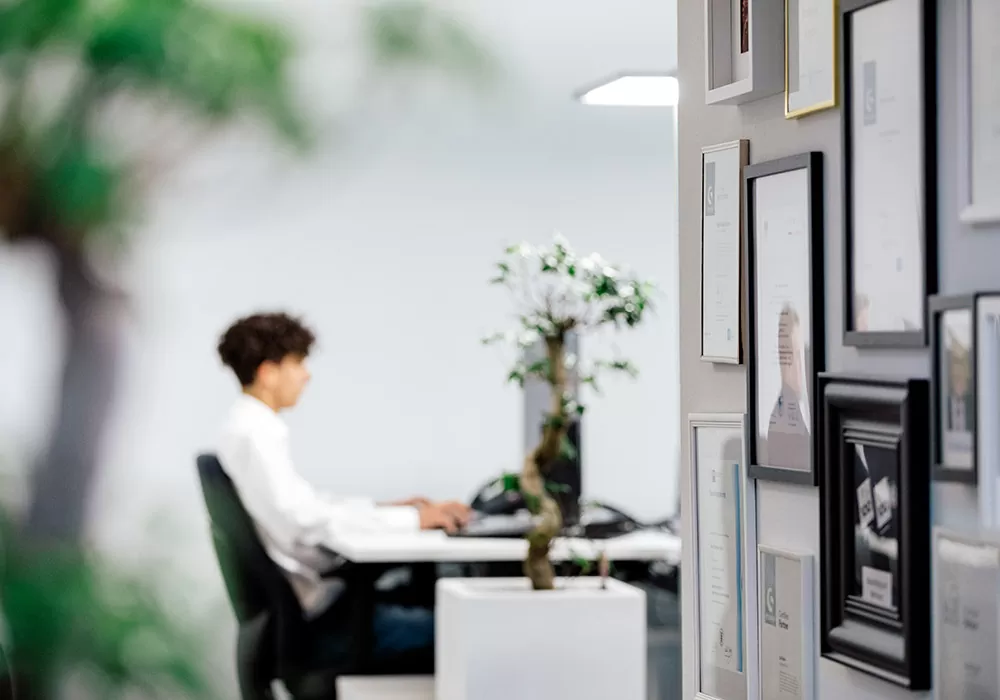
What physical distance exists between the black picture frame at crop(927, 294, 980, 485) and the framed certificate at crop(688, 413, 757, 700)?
1.63 feet

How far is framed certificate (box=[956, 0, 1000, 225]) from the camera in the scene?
1498 millimetres

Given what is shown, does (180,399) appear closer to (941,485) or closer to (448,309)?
(448,309)

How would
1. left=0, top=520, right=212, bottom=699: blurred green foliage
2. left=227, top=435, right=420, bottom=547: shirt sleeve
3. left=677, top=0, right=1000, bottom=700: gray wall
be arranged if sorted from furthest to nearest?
1. left=0, top=520, right=212, bottom=699: blurred green foliage
2. left=227, top=435, right=420, bottom=547: shirt sleeve
3. left=677, top=0, right=1000, bottom=700: gray wall

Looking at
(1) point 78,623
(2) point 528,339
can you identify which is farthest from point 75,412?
(2) point 528,339

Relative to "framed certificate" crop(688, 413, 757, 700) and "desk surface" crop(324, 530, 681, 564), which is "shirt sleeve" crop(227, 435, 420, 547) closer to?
"desk surface" crop(324, 530, 681, 564)

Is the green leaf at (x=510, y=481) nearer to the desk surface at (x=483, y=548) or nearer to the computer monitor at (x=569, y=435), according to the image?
the computer monitor at (x=569, y=435)

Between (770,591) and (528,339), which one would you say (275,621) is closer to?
(528,339)

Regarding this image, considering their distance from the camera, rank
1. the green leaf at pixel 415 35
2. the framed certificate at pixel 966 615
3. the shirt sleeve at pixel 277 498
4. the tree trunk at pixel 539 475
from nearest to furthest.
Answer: the framed certificate at pixel 966 615, the tree trunk at pixel 539 475, the shirt sleeve at pixel 277 498, the green leaf at pixel 415 35

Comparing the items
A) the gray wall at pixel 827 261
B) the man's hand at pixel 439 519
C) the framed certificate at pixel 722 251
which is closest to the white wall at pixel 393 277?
the man's hand at pixel 439 519

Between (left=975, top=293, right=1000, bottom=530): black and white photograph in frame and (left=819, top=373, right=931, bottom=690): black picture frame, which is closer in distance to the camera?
(left=975, top=293, right=1000, bottom=530): black and white photograph in frame

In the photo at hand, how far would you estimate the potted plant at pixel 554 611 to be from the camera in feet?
12.1

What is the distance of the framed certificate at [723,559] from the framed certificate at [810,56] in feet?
1.52

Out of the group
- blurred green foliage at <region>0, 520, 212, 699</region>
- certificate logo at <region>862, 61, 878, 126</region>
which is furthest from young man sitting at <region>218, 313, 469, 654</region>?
certificate logo at <region>862, 61, 878, 126</region>

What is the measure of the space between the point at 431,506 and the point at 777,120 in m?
2.85
